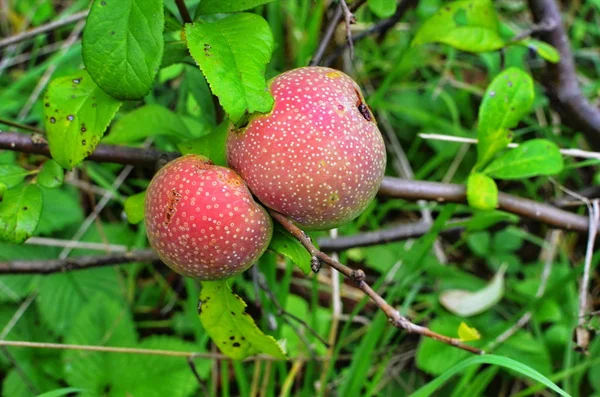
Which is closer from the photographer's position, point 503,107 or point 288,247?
point 288,247

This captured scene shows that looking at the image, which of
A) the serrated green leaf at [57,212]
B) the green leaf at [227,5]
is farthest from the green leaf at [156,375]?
the green leaf at [227,5]

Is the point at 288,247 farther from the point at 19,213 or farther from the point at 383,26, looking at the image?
the point at 383,26

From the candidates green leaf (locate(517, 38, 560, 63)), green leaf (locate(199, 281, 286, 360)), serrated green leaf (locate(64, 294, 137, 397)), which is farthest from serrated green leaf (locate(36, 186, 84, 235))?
green leaf (locate(517, 38, 560, 63))

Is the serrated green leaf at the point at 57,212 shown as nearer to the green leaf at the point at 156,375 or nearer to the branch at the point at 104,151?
the green leaf at the point at 156,375

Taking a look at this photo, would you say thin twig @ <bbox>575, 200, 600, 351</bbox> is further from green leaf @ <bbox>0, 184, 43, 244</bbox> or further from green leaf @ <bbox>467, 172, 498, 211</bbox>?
green leaf @ <bbox>0, 184, 43, 244</bbox>

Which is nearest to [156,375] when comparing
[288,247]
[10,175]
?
[10,175]

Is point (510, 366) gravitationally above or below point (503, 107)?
below

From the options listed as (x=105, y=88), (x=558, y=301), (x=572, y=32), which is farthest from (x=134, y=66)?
(x=572, y=32)

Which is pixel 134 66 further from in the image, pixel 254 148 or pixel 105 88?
pixel 254 148
